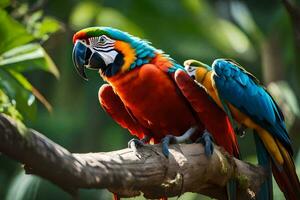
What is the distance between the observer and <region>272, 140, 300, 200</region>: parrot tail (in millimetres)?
2738

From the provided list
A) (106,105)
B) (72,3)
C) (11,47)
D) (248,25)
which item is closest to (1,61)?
(11,47)

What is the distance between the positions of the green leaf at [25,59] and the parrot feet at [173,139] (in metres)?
0.55

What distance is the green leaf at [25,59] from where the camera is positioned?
268 cm

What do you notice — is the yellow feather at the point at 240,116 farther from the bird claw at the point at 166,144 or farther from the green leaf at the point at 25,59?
the green leaf at the point at 25,59

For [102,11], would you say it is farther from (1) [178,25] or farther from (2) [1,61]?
(2) [1,61]

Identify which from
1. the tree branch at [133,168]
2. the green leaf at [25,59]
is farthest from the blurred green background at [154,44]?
the tree branch at [133,168]

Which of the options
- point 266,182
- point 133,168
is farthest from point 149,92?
point 133,168

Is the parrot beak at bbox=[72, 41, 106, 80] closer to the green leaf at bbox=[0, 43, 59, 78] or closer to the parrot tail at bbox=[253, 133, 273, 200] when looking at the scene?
the green leaf at bbox=[0, 43, 59, 78]

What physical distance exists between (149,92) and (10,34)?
21.6 inches

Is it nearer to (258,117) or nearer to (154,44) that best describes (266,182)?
(258,117)

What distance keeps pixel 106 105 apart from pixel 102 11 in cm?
350

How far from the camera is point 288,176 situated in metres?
2.75

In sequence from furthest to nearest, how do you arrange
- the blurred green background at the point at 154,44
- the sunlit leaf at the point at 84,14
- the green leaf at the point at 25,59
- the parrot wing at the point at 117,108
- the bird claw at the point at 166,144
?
the sunlit leaf at the point at 84,14
the blurred green background at the point at 154,44
the parrot wing at the point at 117,108
the green leaf at the point at 25,59
the bird claw at the point at 166,144

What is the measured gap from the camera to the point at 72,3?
19.5 ft
